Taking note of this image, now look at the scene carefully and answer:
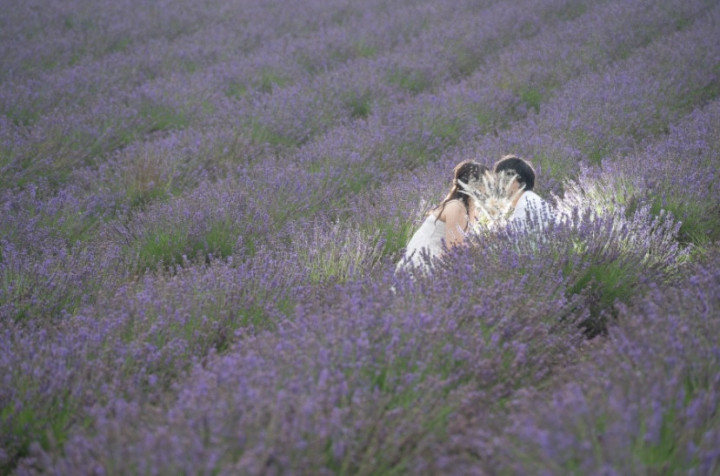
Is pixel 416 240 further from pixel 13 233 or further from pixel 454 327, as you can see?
pixel 13 233

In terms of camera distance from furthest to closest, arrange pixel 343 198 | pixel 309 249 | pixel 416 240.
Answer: pixel 343 198 < pixel 416 240 < pixel 309 249

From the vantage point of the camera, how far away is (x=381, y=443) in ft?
4.46

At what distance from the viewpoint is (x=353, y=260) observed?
2.62m

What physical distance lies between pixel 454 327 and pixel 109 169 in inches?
111

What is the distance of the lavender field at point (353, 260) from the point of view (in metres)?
1.32

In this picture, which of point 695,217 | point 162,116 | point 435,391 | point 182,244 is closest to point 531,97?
point 695,217

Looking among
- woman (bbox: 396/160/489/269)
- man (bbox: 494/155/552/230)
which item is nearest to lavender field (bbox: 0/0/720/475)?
man (bbox: 494/155/552/230)

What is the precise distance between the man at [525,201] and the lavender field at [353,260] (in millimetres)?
115

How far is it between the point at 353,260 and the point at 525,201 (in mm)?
860

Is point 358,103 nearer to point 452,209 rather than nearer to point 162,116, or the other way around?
point 162,116

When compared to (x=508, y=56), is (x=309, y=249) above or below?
below

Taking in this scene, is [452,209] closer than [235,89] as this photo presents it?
Yes

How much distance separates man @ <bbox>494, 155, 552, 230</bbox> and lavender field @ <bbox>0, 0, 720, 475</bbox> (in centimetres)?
12

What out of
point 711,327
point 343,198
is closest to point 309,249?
point 343,198
